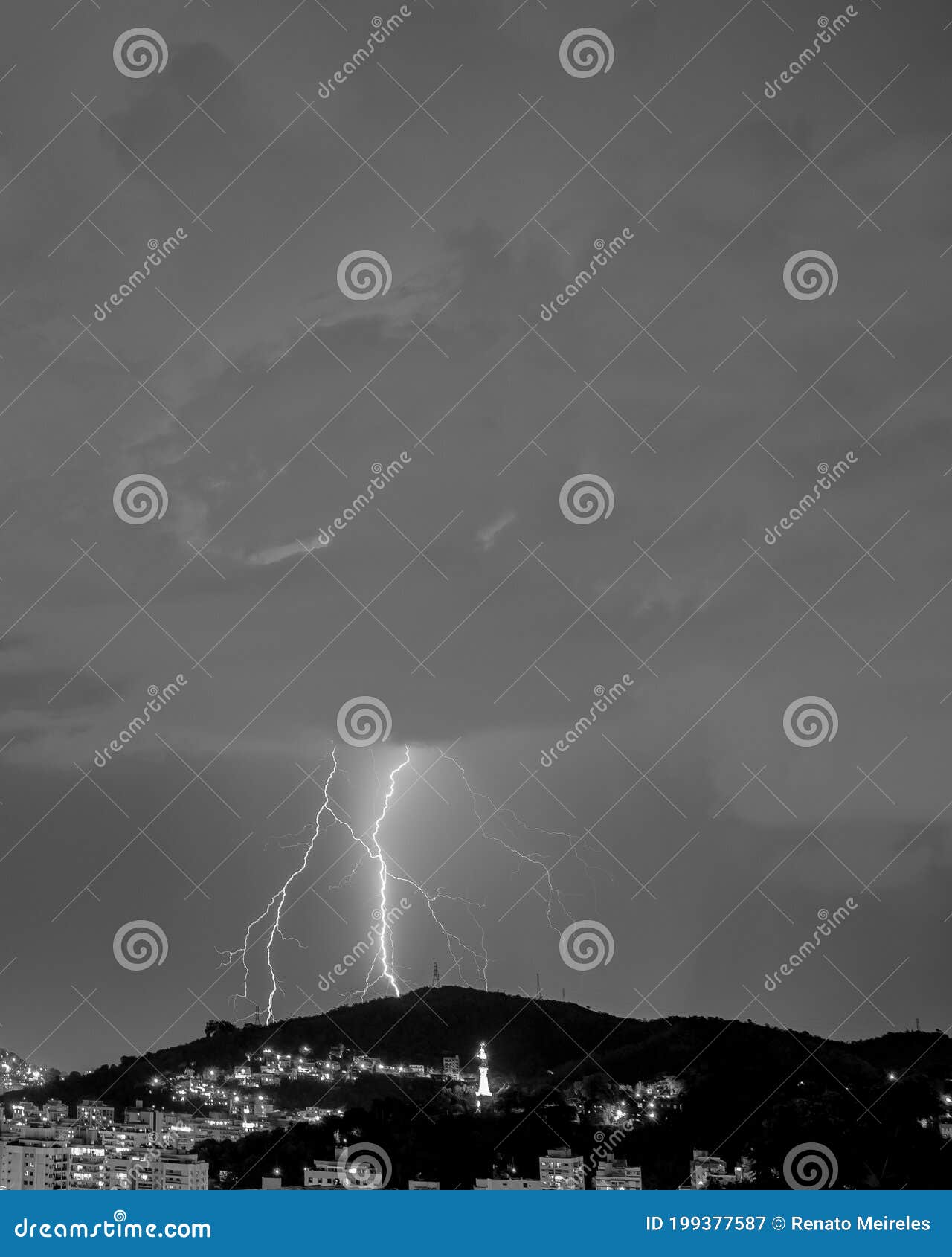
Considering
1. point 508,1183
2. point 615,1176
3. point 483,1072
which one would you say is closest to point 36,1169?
point 508,1183

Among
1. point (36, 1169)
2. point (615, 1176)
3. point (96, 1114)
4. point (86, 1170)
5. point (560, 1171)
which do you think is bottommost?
point (36, 1169)

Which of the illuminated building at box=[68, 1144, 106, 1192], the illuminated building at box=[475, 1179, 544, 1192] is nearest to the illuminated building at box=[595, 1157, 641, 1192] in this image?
the illuminated building at box=[475, 1179, 544, 1192]

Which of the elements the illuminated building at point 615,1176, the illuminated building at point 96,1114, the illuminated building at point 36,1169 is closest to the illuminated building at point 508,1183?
the illuminated building at point 615,1176

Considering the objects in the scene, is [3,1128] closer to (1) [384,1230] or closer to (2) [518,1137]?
(2) [518,1137]

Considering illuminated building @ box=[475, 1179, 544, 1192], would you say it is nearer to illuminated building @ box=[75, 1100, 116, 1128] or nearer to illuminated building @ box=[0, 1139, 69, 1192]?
illuminated building @ box=[0, 1139, 69, 1192]

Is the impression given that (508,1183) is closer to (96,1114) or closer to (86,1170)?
(86,1170)

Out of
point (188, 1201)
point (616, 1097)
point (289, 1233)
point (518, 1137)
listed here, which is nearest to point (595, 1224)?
point (289, 1233)

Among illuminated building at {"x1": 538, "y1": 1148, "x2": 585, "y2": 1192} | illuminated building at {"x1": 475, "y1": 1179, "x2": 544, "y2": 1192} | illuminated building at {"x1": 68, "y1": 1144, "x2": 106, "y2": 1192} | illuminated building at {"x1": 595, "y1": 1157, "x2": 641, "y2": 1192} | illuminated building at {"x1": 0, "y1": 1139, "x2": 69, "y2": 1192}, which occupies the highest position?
illuminated building at {"x1": 595, "y1": 1157, "x2": 641, "y2": 1192}

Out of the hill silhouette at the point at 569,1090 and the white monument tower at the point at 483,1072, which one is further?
the white monument tower at the point at 483,1072

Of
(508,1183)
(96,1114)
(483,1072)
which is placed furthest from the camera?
(483,1072)

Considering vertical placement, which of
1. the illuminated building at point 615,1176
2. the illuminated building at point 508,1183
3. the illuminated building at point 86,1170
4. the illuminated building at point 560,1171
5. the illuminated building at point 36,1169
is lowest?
the illuminated building at point 36,1169

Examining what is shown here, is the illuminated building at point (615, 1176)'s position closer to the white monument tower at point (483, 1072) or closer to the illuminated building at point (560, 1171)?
the illuminated building at point (560, 1171)
